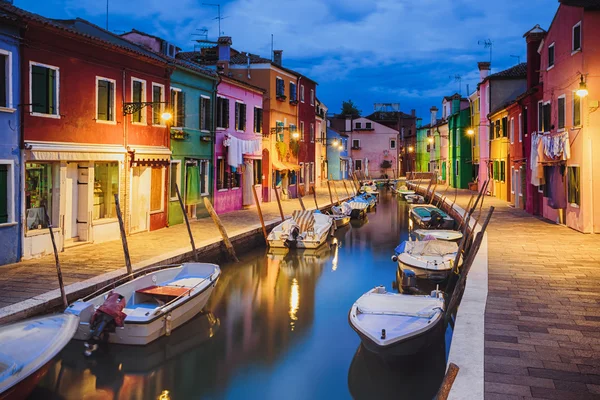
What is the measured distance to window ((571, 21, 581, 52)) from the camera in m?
18.1

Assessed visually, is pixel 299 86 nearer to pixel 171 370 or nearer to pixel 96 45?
pixel 96 45

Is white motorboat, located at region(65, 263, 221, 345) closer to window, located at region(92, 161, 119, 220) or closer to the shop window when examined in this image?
the shop window

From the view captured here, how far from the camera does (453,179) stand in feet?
162

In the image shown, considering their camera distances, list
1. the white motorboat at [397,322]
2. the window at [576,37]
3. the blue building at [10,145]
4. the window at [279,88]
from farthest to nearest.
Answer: the window at [279,88], the window at [576,37], the blue building at [10,145], the white motorboat at [397,322]

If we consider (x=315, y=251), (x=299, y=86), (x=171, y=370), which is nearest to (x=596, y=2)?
(x=315, y=251)

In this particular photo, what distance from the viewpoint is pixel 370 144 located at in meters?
70.9

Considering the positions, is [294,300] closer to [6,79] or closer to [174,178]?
[174,178]

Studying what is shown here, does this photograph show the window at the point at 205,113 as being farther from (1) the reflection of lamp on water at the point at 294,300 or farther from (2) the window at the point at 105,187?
(1) the reflection of lamp on water at the point at 294,300

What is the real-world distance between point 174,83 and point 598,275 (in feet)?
52.0

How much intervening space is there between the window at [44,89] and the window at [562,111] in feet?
54.7

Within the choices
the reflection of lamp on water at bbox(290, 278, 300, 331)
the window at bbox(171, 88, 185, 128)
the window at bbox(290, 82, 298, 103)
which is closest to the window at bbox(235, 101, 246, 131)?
the window at bbox(171, 88, 185, 128)

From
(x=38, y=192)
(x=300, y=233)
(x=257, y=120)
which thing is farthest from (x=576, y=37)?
(x=38, y=192)

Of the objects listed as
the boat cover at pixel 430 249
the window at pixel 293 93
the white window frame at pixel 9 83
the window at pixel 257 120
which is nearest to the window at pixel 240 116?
the window at pixel 257 120

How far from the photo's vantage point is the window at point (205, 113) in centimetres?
2344
